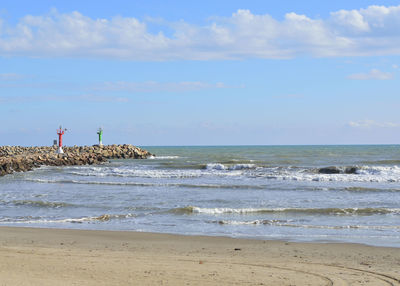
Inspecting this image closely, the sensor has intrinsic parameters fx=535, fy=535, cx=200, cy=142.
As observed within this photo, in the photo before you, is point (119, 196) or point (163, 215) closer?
point (163, 215)

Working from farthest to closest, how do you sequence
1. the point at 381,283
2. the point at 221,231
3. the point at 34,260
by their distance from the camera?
the point at 221,231 → the point at 34,260 → the point at 381,283

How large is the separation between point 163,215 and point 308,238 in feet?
16.8

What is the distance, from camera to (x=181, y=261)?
28.1 ft

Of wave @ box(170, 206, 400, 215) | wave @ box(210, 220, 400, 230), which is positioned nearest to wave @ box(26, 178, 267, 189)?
wave @ box(170, 206, 400, 215)

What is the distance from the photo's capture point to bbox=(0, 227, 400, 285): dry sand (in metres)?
7.18

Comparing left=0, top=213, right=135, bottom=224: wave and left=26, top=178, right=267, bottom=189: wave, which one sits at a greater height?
left=26, top=178, right=267, bottom=189: wave

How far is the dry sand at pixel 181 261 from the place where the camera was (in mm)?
7180

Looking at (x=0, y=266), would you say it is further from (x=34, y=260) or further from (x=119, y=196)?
(x=119, y=196)

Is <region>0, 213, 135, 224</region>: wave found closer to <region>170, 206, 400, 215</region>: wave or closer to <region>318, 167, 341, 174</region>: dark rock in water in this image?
<region>170, 206, 400, 215</region>: wave

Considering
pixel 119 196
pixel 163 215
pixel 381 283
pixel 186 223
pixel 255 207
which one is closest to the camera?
pixel 381 283

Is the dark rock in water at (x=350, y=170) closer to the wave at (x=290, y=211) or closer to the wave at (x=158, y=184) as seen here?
the wave at (x=158, y=184)

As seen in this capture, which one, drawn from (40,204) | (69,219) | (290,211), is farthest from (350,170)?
(69,219)

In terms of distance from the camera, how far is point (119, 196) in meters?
19.9

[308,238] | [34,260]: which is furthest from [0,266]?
[308,238]
